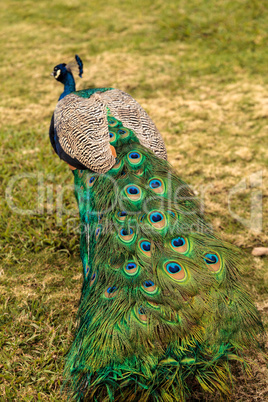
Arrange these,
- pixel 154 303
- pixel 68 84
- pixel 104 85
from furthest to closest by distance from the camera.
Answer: pixel 104 85 < pixel 68 84 < pixel 154 303

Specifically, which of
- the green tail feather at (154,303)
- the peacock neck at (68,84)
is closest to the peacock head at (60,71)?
the peacock neck at (68,84)

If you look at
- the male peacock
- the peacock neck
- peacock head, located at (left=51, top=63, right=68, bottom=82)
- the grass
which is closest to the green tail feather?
the male peacock

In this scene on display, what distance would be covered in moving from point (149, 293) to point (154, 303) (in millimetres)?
53

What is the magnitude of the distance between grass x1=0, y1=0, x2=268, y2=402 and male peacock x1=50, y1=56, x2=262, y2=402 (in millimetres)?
578

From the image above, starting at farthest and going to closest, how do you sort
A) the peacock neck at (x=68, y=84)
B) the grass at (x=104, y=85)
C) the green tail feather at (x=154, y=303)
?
the peacock neck at (x=68, y=84) < the grass at (x=104, y=85) < the green tail feather at (x=154, y=303)

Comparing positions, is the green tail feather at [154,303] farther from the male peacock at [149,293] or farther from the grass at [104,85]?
the grass at [104,85]

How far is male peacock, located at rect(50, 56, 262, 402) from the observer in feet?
5.41

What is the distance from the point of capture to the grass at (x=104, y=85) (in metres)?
2.55

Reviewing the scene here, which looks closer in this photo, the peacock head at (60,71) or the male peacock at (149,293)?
the male peacock at (149,293)

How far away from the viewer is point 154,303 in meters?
1.77

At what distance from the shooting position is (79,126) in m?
2.80

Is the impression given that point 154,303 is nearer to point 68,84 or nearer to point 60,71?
point 68,84

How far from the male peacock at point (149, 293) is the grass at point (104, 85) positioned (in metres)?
0.58

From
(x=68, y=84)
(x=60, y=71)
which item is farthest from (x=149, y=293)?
(x=60, y=71)
